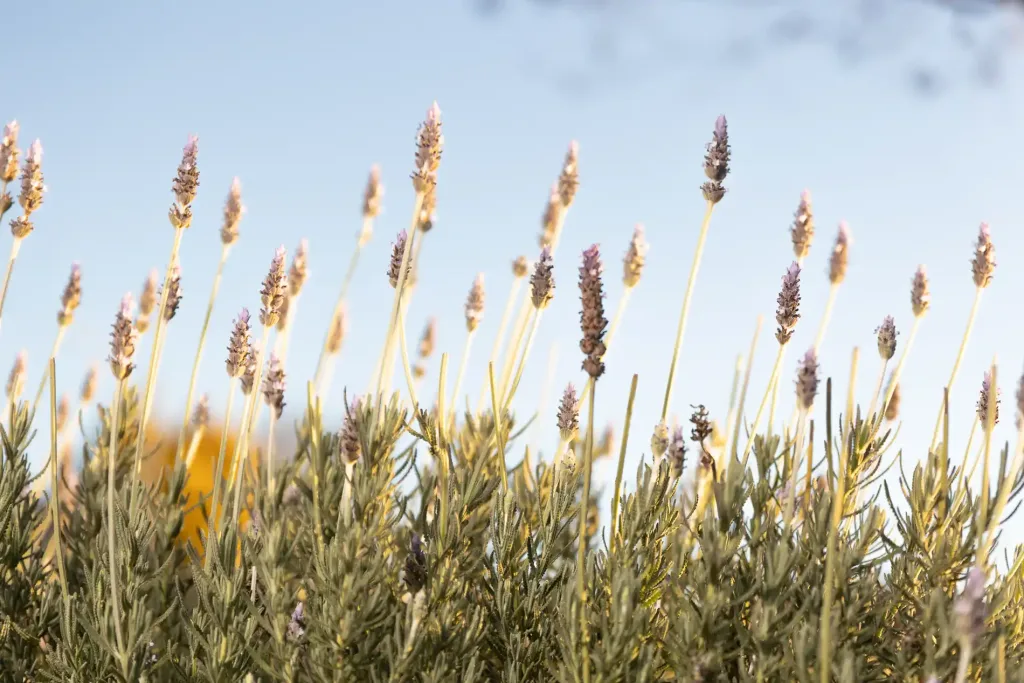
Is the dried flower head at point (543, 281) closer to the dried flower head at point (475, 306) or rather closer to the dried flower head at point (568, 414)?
the dried flower head at point (568, 414)

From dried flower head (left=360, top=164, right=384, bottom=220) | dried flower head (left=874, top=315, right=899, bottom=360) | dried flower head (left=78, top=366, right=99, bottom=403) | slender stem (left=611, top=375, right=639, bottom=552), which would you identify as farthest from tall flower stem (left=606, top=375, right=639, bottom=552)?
dried flower head (left=78, top=366, right=99, bottom=403)

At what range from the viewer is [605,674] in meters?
1.50

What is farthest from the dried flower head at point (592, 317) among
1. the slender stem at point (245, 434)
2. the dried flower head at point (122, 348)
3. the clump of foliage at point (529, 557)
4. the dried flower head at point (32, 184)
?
the dried flower head at point (32, 184)

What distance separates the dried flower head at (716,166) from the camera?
5.76ft

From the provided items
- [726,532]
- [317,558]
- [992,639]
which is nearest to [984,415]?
[992,639]

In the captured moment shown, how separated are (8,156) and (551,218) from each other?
128cm

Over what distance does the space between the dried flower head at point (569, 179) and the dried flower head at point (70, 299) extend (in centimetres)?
124

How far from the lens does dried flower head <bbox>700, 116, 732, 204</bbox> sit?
1.76 m

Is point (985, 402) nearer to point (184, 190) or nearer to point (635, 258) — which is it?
point (635, 258)

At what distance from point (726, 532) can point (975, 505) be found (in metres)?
0.49

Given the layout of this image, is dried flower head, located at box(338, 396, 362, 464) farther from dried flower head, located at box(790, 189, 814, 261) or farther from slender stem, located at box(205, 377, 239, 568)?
dried flower head, located at box(790, 189, 814, 261)

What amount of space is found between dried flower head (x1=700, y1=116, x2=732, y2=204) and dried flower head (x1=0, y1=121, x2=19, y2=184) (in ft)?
5.05

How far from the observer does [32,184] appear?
2.09 m

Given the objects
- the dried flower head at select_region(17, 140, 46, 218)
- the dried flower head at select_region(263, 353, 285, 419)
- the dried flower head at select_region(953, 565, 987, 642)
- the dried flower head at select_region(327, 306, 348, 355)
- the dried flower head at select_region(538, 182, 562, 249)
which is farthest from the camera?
the dried flower head at select_region(327, 306, 348, 355)
